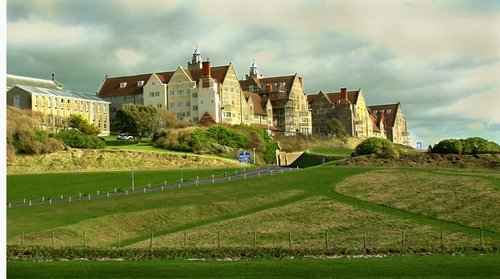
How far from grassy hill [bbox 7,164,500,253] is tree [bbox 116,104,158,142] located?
5488 cm

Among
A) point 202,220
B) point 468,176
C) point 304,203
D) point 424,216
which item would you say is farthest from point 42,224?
point 468,176

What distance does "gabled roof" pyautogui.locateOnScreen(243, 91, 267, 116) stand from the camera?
154 m

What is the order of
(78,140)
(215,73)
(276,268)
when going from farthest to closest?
(215,73) < (78,140) < (276,268)

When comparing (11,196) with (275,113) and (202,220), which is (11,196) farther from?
(275,113)

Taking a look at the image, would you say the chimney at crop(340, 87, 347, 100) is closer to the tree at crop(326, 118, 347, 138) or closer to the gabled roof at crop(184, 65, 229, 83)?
the tree at crop(326, 118, 347, 138)

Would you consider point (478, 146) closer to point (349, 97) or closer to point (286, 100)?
point (286, 100)

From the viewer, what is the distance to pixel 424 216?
52.6m

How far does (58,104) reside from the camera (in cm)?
13438

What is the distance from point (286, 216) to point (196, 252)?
18313 millimetres

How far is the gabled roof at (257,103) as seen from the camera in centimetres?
15362

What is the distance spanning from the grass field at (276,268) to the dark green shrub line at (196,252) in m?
2.17

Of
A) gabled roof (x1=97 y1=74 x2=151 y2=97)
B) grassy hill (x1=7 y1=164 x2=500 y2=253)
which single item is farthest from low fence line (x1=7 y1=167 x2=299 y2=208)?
gabled roof (x1=97 y1=74 x2=151 y2=97)

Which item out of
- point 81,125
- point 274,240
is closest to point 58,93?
point 81,125

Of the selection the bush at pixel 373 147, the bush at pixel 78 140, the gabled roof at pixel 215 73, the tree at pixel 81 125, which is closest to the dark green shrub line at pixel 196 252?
the bush at pixel 373 147
